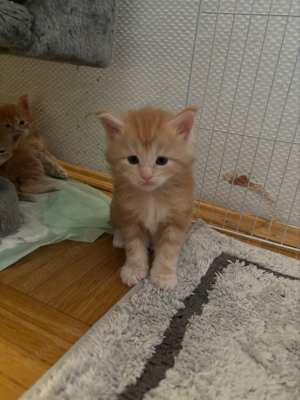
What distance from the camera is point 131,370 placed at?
0.64 m

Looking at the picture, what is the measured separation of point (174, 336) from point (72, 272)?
1.39ft

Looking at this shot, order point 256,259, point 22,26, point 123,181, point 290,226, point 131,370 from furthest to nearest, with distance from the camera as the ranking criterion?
point 290,226, point 256,259, point 123,181, point 22,26, point 131,370

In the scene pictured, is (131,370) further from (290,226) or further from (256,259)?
(290,226)

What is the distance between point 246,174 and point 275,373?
0.88 m

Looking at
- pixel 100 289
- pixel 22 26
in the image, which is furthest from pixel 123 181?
pixel 22 26

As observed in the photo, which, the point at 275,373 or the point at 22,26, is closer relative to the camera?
the point at 275,373

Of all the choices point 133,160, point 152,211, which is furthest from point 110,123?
point 152,211

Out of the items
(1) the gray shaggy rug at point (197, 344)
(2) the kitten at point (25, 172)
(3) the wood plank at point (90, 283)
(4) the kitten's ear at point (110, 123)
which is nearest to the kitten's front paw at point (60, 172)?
(2) the kitten at point (25, 172)

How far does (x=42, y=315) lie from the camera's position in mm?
797

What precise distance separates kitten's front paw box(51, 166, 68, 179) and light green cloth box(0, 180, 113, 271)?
0.08m

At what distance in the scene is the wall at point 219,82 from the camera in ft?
3.70

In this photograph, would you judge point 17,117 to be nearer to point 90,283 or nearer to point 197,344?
point 90,283

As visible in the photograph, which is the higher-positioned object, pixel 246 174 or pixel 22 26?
pixel 22 26

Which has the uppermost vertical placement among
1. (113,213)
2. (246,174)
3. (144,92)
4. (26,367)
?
(144,92)
